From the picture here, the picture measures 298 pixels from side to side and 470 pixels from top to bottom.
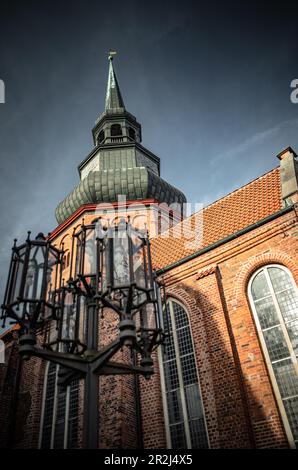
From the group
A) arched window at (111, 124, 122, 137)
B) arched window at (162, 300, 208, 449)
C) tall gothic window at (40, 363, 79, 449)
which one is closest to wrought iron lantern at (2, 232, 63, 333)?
arched window at (162, 300, 208, 449)

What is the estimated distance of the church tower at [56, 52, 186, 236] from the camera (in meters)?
19.2

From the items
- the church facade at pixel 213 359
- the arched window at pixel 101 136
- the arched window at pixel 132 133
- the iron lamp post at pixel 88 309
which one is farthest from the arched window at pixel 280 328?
the arched window at pixel 101 136

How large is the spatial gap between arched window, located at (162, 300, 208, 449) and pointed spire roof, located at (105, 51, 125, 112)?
18340 millimetres

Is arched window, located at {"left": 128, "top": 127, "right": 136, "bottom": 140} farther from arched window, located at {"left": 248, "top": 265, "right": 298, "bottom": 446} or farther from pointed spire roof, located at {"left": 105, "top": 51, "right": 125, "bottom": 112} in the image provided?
arched window, located at {"left": 248, "top": 265, "right": 298, "bottom": 446}

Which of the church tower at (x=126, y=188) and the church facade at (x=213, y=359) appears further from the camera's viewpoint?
the church tower at (x=126, y=188)

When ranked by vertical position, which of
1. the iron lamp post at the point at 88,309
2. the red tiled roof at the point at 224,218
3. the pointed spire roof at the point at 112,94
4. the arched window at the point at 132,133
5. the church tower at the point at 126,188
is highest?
the pointed spire roof at the point at 112,94

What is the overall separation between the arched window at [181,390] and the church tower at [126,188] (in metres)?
7.42

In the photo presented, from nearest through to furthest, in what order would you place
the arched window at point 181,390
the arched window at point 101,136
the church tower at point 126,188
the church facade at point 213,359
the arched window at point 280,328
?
the arched window at point 280,328 < the church facade at point 213,359 < the arched window at point 181,390 < the church tower at point 126,188 < the arched window at point 101,136

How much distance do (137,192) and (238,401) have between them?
12094 millimetres

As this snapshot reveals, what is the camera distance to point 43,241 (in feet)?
20.6

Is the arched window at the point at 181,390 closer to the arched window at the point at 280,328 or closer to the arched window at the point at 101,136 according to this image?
the arched window at the point at 280,328

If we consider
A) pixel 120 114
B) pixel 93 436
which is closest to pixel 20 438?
pixel 93 436

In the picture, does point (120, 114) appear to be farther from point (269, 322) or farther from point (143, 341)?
point (143, 341)

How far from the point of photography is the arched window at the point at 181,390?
32.6 ft
